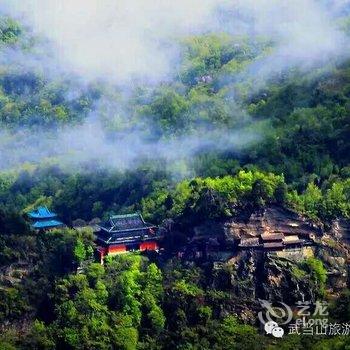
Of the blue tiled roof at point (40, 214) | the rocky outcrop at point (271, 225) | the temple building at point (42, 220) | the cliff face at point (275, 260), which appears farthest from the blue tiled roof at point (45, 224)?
the rocky outcrop at point (271, 225)

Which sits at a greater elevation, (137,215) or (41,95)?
(41,95)

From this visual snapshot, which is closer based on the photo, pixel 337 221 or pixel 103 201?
pixel 337 221

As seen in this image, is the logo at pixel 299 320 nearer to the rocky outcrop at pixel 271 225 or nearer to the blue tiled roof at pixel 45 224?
the rocky outcrop at pixel 271 225

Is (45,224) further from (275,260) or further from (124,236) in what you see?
(275,260)

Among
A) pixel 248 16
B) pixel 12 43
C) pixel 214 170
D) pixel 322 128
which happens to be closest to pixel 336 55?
pixel 322 128

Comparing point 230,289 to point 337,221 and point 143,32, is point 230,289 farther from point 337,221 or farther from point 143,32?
point 143,32

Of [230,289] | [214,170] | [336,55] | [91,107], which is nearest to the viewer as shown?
[230,289]
